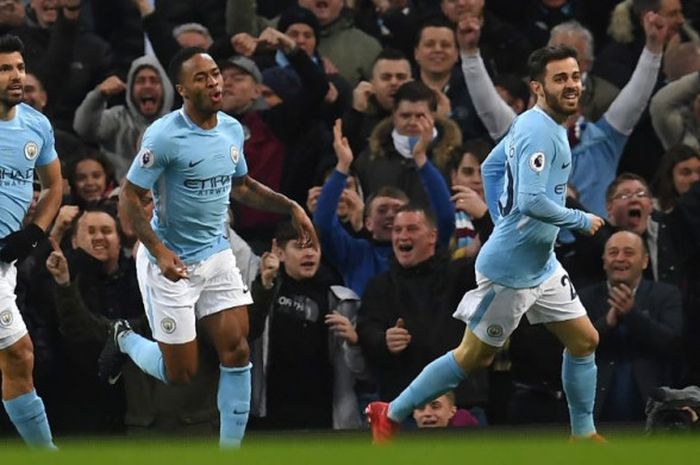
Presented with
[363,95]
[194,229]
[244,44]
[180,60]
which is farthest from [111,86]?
[194,229]

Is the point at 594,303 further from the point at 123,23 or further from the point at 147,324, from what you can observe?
the point at 123,23

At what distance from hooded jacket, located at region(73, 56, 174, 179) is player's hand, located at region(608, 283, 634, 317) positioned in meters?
3.92

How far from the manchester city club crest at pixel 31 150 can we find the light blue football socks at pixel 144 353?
1333 millimetres

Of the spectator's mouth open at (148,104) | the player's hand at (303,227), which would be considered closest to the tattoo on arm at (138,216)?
the player's hand at (303,227)

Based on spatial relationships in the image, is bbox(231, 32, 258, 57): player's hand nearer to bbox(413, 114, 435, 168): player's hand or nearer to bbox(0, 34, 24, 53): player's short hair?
bbox(413, 114, 435, 168): player's hand

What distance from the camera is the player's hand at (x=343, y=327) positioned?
1407 centimetres

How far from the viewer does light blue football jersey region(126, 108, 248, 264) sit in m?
12.2

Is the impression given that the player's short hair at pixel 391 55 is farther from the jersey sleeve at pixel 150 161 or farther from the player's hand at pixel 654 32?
the jersey sleeve at pixel 150 161

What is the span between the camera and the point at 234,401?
12.3 meters

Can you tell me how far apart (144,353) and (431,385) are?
1791 mm

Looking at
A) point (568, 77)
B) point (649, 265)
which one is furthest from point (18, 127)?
point (649, 265)

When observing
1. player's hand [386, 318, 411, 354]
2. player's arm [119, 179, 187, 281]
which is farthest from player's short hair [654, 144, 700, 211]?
player's arm [119, 179, 187, 281]

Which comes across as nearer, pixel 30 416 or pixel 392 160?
pixel 30 416

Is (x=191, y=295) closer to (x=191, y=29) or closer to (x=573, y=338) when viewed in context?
(x=573, y=338)
